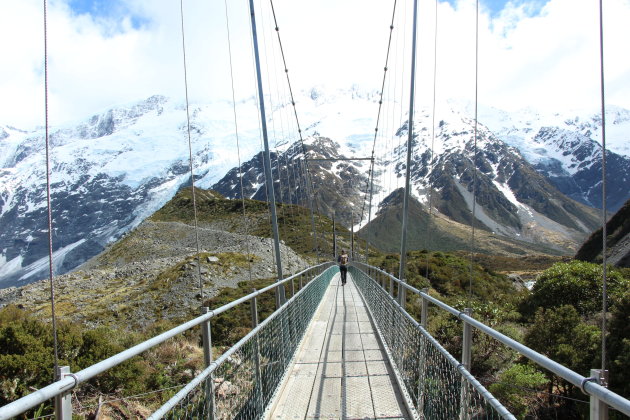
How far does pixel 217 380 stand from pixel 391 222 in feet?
650

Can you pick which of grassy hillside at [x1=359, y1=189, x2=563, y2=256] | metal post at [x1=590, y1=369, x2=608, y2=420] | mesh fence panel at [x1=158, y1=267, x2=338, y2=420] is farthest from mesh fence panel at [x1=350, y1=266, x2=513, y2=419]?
grassy hillside at [x1=359, y1=189, x2=563, y2=256]

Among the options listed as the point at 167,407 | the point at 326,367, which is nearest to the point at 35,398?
the point at 167,407

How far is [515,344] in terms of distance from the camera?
241cm

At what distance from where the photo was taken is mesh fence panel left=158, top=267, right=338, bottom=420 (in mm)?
3154

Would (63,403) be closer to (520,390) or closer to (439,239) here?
(520,390)

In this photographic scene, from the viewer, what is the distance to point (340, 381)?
6.29 metres

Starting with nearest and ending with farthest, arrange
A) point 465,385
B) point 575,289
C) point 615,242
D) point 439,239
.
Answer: point 465,385 → point 575,289 → point 615,242 → point 439,239

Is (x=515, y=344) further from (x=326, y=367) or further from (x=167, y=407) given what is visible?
(x=326, y=367)

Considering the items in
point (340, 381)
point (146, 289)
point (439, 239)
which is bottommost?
point (340, 381)

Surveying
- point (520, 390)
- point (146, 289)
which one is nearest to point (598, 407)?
point (520, 390)

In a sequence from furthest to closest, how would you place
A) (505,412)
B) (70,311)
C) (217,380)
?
(70,311) → (217,380) → (505,412)

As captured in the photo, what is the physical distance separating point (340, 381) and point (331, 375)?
1.08 ft

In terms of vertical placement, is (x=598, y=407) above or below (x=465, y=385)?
above

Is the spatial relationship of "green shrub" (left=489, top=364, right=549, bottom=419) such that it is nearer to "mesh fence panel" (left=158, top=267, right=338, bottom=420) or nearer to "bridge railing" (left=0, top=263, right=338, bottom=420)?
"mesh fence panel" (left=158, top=267, right=338, bottom=420)
